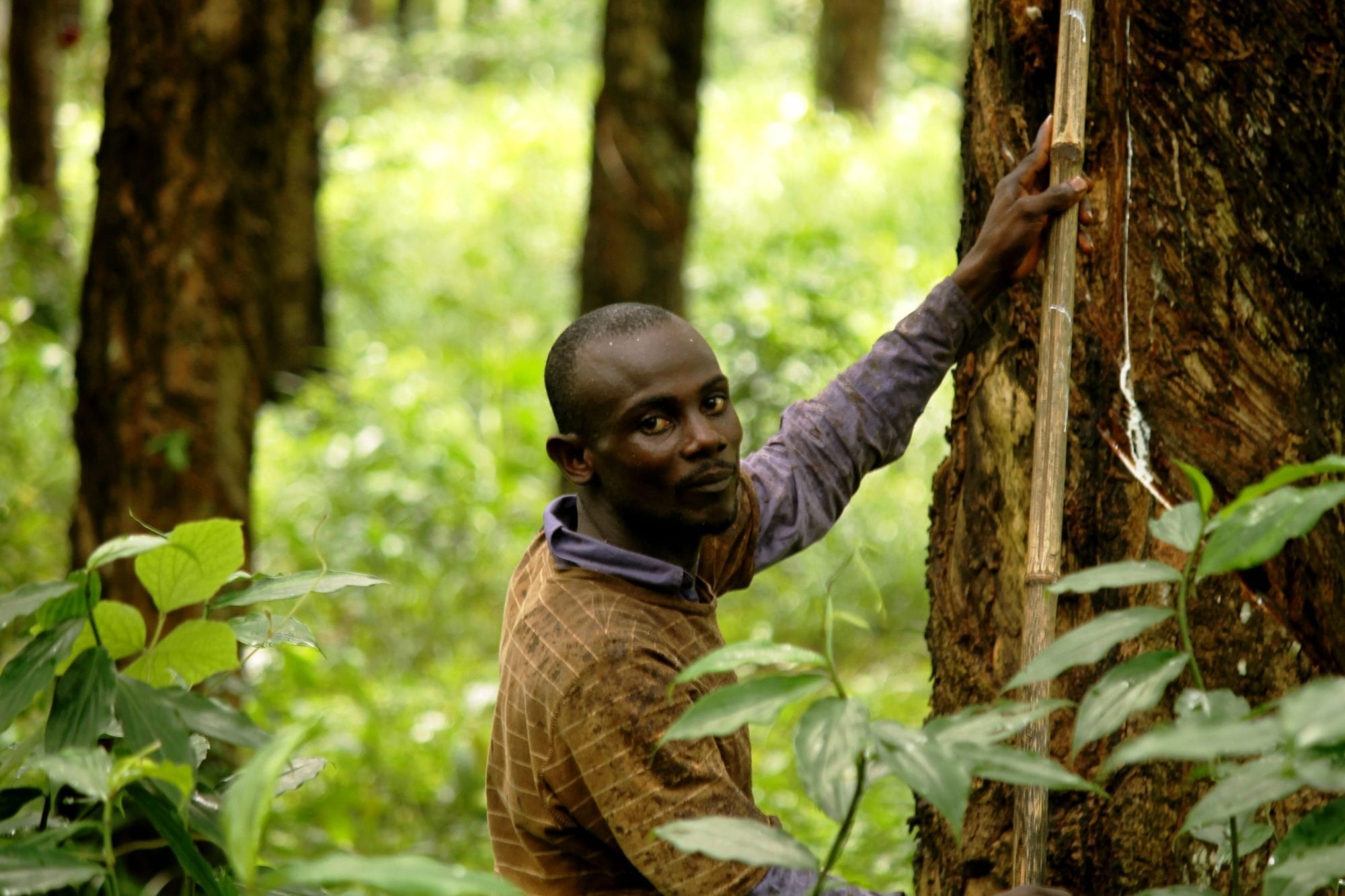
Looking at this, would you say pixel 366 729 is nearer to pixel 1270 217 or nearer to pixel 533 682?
pixel 533 682

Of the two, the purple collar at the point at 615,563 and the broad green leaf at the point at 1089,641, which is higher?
the broad green leaf at the point at 1089,641

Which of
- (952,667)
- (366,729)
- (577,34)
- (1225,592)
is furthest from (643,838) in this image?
(577,34)

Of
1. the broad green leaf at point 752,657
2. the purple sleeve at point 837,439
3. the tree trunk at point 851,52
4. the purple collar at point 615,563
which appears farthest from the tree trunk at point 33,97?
the broad green leaf at point 752,657

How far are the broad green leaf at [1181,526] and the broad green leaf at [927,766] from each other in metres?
0.28

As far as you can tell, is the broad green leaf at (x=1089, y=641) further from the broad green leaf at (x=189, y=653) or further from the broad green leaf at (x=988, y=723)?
the broad green leaf at (x=189, y=653)

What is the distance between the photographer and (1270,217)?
6.80ft

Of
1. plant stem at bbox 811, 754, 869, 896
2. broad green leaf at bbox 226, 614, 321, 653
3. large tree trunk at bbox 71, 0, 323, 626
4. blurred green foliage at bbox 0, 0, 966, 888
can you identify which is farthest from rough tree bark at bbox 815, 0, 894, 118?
plant stem at bbox 811, 754, 869, 896

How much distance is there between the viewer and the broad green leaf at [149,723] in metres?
1.34

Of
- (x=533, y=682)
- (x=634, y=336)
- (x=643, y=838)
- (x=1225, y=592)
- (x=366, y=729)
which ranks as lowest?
(x=366, y=729)

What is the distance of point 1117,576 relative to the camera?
1.27 m

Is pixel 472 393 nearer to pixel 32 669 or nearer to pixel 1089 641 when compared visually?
pixel 32 669

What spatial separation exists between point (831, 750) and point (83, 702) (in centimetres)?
70

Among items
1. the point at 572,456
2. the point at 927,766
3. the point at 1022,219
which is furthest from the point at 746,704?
the point at 1022,219

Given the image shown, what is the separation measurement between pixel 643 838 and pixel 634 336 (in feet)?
2.36
